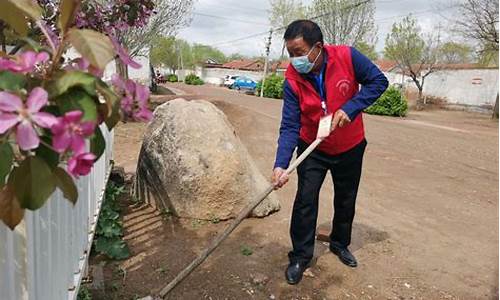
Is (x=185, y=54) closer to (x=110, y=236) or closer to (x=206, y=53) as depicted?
(x=206, y=53)

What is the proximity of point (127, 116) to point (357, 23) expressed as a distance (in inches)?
1146

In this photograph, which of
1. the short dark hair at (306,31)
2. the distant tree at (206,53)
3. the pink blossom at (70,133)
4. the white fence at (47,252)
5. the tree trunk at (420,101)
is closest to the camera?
the pink blossom at (70,133)

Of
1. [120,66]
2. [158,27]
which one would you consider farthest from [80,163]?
[158,27]

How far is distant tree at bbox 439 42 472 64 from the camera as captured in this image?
30938mm

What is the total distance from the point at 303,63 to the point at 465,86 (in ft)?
94.9

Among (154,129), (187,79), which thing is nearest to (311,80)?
(154,129)

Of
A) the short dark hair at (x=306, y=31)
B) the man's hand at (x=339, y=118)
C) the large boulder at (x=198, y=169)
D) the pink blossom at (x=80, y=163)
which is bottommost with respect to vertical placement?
the large boulder at (x=198, y=169)

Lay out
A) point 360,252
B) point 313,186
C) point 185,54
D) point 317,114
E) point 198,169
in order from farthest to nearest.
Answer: point 185,54 < point 198,169 < point 360,252 < point 313,186 < point 317,114

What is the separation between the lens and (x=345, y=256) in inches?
138

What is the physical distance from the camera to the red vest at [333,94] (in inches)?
116

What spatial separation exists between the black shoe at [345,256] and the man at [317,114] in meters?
0.35

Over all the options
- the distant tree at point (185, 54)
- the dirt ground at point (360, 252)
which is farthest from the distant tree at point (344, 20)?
the distant tree at point (185, 54)

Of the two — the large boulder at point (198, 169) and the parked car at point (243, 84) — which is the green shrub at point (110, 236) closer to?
the large boulder at point (198, 169)

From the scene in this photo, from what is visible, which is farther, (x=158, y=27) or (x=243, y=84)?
(x=243, y=84)
